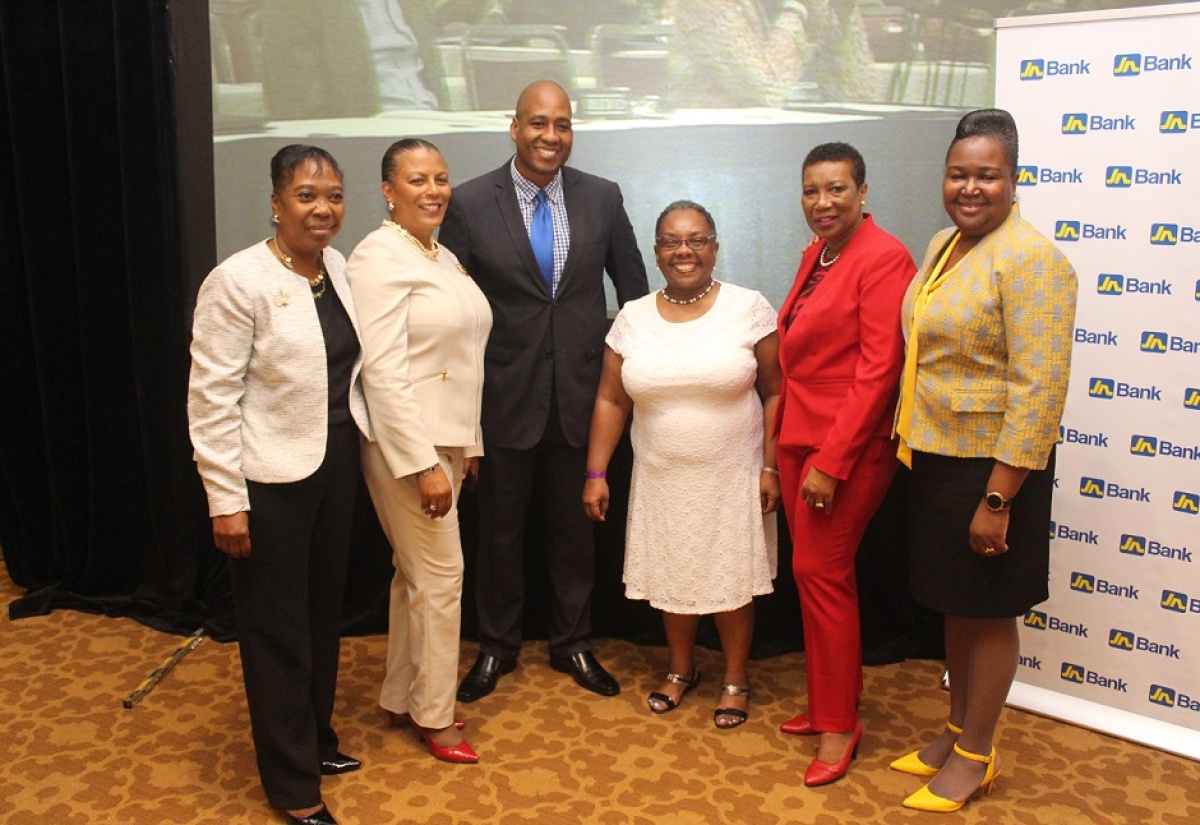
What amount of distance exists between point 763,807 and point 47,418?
9.81ft

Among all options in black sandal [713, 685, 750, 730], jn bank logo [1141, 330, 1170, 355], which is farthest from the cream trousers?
jn bank logo [1141, 330, 1170, 355]

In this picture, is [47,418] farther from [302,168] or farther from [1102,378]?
[1102,378]

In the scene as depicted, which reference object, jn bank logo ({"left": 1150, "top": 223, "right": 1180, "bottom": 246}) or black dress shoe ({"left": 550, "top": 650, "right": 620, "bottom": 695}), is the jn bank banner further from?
black dress shoe ({"left": 550, "top": 650, "right": 620, "bottom": 695})

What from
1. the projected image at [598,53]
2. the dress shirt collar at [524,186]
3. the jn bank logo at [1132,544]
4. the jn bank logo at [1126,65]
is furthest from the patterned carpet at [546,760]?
the projected image at [598,53]

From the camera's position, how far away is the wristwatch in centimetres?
232

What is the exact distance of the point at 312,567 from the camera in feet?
8.34

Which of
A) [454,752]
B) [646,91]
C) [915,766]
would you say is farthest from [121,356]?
[915,766]

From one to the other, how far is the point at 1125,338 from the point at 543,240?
1.65 meters

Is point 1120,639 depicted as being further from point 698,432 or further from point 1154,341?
point 698,432

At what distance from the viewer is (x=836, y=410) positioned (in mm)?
2645

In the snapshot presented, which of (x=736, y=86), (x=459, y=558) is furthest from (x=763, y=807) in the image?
(x=736, y=86)

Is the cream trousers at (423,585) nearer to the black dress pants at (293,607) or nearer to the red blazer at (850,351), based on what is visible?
the black dress pants at (293,607)

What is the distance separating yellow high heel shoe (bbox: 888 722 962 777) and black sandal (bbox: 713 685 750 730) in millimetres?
450

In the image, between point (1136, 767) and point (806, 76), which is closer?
point (1136, 767)
